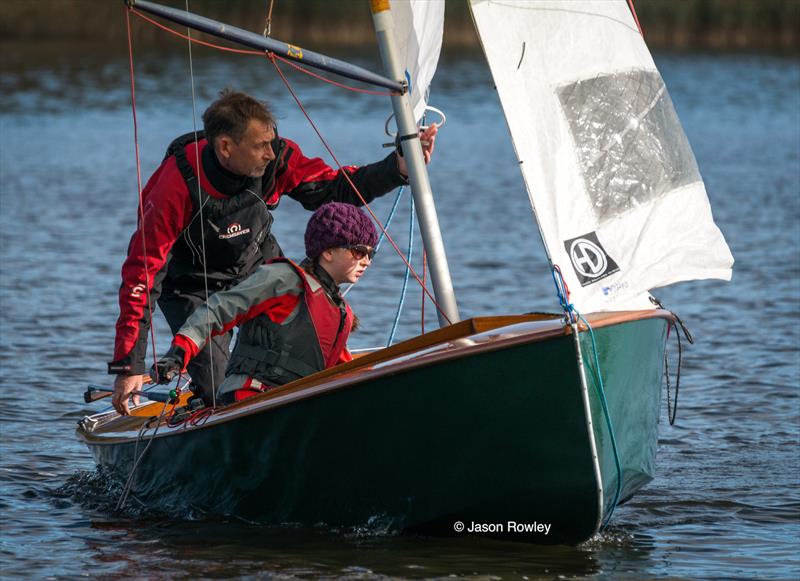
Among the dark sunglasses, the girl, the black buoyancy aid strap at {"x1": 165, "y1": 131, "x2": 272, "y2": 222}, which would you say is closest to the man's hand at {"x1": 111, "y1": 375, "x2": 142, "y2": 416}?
the girl

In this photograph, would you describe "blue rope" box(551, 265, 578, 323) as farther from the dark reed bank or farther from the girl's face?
the dark reed bank

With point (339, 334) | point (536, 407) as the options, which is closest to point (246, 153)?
point (339, 334)

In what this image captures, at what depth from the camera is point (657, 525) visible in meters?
5.70

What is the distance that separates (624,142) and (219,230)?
5.28 feet

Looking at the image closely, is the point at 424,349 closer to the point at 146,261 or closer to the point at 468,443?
the point at 468,443

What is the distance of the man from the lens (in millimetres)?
5340

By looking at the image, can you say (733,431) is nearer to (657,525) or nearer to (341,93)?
(657,525)

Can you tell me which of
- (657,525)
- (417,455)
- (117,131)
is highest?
(117,131)

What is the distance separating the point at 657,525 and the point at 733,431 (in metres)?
1.71

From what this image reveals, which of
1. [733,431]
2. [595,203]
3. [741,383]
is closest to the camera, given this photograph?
[595,203]

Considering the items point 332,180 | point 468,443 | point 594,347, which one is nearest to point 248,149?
point 332,180

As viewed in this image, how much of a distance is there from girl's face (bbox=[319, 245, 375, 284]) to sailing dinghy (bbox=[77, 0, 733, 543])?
30cm

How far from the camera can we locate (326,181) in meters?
5.91

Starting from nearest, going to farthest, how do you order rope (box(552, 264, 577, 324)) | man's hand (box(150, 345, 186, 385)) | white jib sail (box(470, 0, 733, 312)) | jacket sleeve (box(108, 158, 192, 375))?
rope (box(552, 264, 577, 324))
man's hand (box(150, 345, 186, 385))
white jib sail (box(470, 0, 733, 312))
jacket sleeve (box(108, 158, 192, 375))
